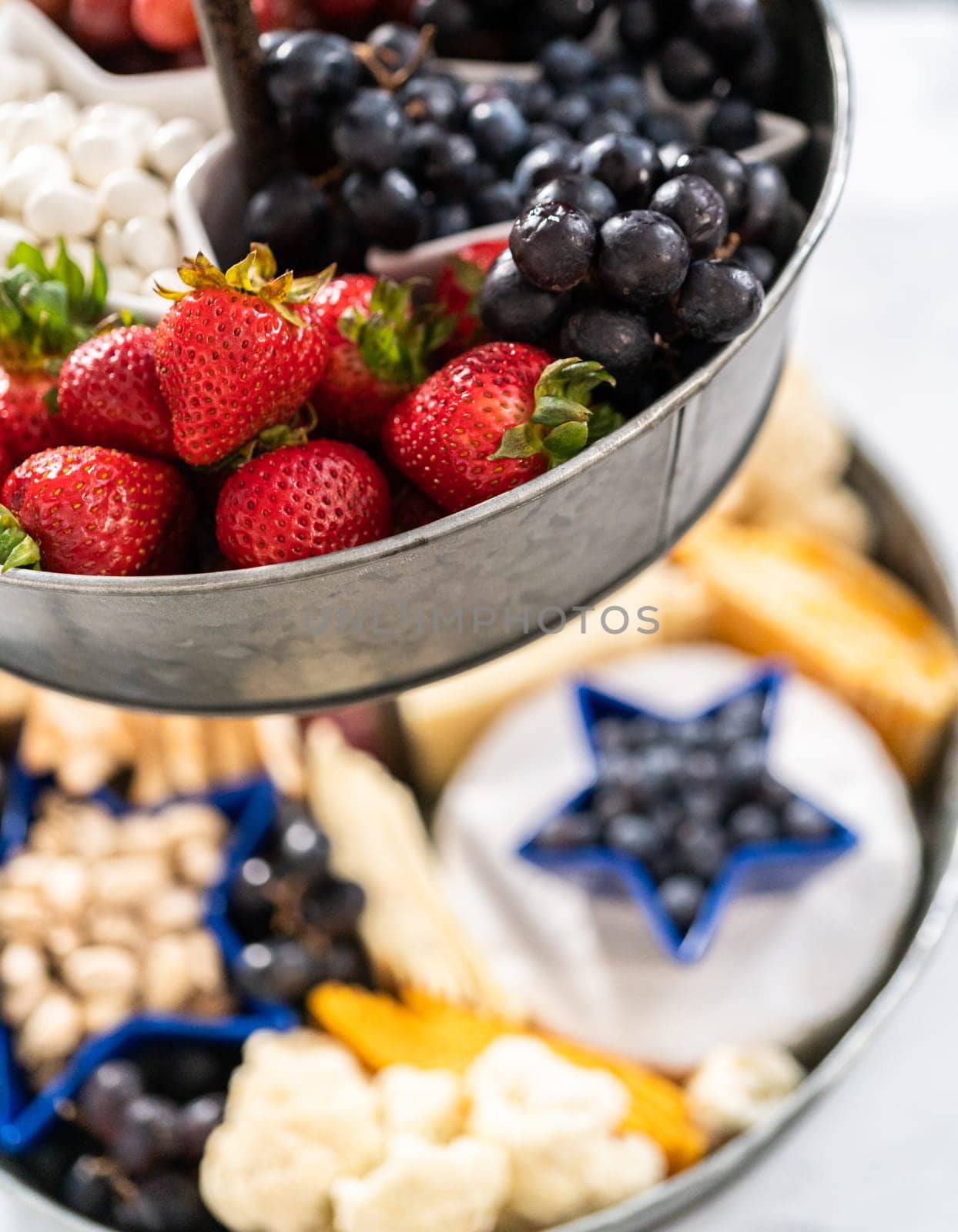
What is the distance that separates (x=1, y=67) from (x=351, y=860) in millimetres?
789

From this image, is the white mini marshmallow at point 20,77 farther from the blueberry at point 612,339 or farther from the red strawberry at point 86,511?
the blueberry at point 612,339

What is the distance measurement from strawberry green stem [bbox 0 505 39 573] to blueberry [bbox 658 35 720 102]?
0.62 meters

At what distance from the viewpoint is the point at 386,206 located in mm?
798

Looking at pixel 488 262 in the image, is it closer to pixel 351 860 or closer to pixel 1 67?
pixel 1 67

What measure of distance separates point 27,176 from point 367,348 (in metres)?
0.37

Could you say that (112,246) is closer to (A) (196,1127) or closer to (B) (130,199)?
(B) (130,199)

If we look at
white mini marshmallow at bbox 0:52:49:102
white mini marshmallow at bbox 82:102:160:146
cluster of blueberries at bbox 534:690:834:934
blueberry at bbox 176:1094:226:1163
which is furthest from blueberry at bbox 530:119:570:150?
blueberry at bbox 176:1094:226:1163

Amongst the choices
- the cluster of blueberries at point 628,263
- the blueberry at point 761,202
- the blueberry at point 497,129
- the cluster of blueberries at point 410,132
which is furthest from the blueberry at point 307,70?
the blueberry at point 761,202

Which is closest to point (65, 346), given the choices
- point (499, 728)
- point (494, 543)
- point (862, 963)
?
point (494, 543)

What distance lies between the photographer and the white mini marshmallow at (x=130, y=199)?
0.86 meters

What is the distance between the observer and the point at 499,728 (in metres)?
1.31

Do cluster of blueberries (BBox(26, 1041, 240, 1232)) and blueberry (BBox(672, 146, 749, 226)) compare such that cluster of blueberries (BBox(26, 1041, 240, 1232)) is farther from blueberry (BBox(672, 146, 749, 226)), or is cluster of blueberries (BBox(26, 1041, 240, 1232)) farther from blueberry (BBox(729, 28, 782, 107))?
blueberry (BBox(729, 28, 782, 107))

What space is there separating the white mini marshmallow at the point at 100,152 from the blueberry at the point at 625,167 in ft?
1.33

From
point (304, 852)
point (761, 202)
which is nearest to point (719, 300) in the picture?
point (761, 202)
